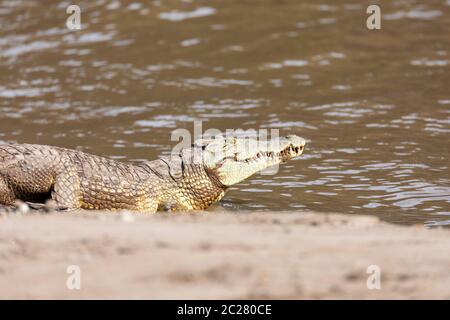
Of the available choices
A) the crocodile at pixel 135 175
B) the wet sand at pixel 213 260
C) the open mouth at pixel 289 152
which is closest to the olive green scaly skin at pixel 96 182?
the crocodile at pixel 135 175

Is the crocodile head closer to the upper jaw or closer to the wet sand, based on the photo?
Answer: the upper jaw

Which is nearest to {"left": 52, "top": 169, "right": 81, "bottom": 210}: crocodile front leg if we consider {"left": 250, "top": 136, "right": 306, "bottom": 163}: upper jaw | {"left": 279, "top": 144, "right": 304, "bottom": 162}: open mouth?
{"left": 250, "top": 136, "right": 306, "bottom": 163}: upper jaw

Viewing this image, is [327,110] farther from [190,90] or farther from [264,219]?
[264,219]

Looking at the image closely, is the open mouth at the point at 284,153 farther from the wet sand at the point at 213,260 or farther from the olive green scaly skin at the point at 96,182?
the wet sand at the point at 213,260

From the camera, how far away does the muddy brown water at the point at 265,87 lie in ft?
28.8

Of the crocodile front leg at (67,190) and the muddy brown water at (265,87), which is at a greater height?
the muddy brown water at (265,87)

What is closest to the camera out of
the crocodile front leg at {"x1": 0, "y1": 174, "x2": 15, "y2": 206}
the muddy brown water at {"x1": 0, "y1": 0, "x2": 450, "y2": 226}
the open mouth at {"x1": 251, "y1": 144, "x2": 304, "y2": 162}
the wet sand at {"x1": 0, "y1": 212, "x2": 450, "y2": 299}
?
the wet sand at {"x1": 0, "y1": 212, "x2": 450, "y2": 299}

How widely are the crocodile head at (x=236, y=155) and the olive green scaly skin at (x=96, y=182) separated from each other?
0.10m

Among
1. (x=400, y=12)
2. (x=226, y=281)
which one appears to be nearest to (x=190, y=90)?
(x=400, y=12)

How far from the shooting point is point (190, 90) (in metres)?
11.9

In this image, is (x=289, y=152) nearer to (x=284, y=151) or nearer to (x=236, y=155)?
(x=284, y=151)

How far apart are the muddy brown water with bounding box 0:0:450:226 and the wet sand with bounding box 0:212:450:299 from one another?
8.07 feet

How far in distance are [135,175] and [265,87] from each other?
178 inches

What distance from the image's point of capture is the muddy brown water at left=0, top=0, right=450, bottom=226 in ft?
28.8
